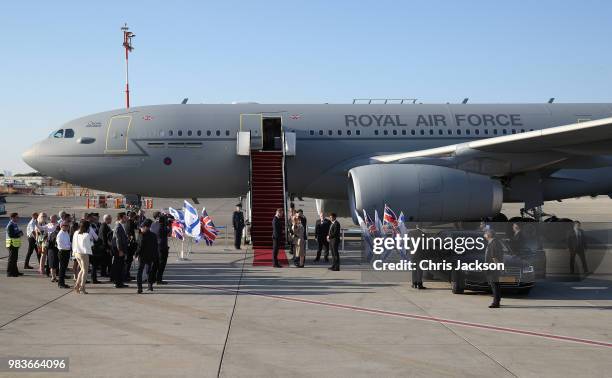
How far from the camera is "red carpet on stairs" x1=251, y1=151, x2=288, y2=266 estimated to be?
18.8 metres

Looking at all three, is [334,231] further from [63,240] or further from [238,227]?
[63,240]

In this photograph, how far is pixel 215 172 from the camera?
2138cm

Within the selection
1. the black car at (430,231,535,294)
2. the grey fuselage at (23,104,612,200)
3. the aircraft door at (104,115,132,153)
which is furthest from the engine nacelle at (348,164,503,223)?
the aircraft door at (104,115,132,153)

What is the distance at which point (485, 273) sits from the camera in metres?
12.2

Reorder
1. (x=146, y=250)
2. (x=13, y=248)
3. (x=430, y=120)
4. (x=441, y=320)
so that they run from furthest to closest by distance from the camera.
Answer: (x=430, y=120), (x=13, y=248), (x=146, y=250), (x=441, y=320)

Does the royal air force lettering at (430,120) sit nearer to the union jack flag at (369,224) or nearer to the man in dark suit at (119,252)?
the union jack flag at (369,224)

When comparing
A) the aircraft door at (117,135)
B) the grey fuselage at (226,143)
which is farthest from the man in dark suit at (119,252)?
the aircraft door at (117,135)

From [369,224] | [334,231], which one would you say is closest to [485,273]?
[334,231]

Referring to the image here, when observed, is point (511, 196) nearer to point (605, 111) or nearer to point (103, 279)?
point (605, 111)

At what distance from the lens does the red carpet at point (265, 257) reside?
17078 mm

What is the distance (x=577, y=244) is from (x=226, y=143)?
11122 millimetres

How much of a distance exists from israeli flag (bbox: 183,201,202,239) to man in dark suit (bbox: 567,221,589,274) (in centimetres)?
958

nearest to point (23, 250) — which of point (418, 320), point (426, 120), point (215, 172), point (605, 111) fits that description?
point (215, 172)

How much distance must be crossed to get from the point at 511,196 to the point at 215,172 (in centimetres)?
954
